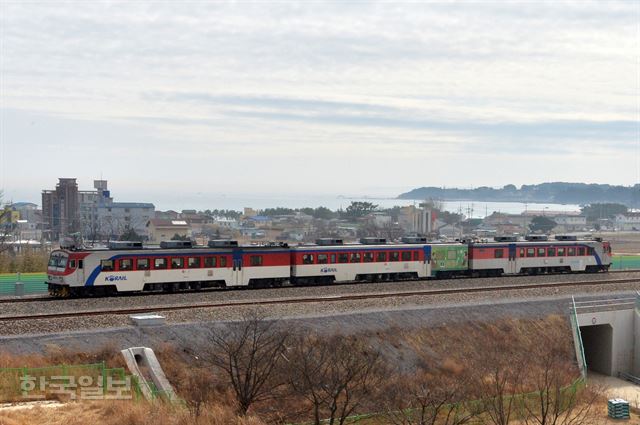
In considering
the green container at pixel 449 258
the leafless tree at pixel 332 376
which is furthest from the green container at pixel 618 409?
the green container at pixel 449 258

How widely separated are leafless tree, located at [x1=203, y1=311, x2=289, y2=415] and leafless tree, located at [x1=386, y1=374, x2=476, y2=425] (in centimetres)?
375

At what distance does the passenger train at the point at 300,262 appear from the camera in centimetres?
3381

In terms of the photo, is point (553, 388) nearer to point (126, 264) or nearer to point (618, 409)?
point (618, 409)

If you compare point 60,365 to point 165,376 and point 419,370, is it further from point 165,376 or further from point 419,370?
point 419,370

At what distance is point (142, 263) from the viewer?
34906 millimetres

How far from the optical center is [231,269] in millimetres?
37625

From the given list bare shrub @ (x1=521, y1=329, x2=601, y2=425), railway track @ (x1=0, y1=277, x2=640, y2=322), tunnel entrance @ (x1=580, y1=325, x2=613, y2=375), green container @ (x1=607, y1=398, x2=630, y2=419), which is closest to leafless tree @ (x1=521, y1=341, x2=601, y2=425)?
bare shrub @ (x1=521, y1=329, x2=601, y2=425)

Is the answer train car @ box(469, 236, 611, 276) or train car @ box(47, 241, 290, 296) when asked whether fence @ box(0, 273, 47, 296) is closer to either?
train car @ box(47, 241, 290, 296)

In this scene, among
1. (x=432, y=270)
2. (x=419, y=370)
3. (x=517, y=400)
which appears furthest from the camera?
(x=432, y=270)

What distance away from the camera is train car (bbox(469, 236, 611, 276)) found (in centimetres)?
4709

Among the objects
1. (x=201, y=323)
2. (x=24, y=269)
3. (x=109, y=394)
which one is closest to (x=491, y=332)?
(x=201, y=323)

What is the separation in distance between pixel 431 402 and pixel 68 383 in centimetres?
1023

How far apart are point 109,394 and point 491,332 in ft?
57.1

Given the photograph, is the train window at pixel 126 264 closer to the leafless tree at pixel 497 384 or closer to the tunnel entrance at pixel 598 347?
the leafless tree at pixel 497 384
